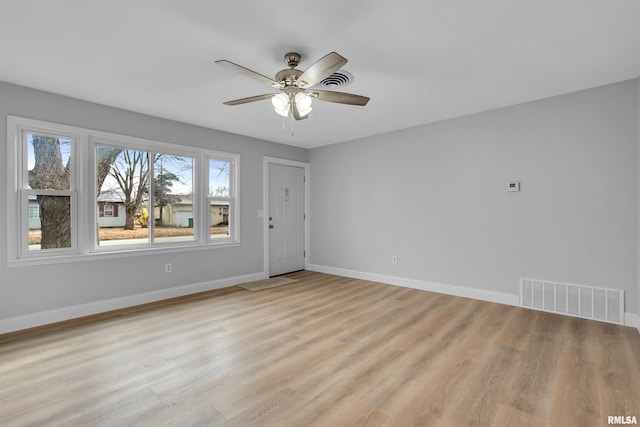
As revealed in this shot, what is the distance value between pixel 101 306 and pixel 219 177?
7.61 ft

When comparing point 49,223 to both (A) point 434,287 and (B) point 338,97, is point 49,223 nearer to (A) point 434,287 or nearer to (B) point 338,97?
(B) point 338,97

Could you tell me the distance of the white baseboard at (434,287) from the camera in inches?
151

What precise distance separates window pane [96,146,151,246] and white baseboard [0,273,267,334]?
71 centimetres

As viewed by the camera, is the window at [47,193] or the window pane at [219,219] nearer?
the window at [47,193]

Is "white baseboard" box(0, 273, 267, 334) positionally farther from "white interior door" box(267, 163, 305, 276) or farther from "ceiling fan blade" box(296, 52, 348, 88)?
"ceiling fan blade" box(296, 52, 348, 88)

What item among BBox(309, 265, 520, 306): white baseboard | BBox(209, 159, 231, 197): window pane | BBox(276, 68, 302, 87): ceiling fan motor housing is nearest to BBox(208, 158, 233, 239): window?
BBox(209, 159, 231, 197): window pane

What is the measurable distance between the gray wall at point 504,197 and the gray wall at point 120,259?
1691 mm

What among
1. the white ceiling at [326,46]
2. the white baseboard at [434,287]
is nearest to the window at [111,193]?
the white ceiling at [326,46]

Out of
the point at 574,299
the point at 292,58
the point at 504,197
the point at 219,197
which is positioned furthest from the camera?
the point at 219,197

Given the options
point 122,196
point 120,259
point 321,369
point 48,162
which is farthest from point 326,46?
point 120,259

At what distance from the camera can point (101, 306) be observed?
354 cm

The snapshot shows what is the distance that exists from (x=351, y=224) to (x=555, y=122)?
3.21 metres

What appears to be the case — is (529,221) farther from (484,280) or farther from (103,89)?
(103,89)

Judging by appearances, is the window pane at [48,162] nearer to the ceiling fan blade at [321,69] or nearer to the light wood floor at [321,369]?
the light wood floor at [321,369]
